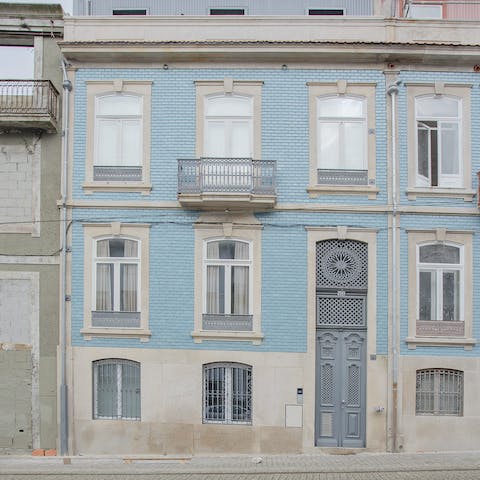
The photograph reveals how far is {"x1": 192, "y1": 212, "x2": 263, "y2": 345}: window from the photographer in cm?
1171

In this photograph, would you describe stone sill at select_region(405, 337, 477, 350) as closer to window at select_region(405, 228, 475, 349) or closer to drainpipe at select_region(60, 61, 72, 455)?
window at select_region(405, 228, 475, 349)

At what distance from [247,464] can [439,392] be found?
4.75 m

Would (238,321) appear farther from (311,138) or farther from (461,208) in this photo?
(461,208)

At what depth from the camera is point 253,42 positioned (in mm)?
11609

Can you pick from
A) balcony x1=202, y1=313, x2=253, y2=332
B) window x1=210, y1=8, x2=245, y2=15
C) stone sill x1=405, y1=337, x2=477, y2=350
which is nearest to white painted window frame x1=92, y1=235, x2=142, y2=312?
balcony x1=202, y1=313, x2=253, y2=332

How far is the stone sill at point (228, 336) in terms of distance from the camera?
457 inches

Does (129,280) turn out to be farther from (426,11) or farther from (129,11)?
(426,11)

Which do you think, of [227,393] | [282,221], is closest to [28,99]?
[282,221]

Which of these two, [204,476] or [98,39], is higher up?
[98,39]

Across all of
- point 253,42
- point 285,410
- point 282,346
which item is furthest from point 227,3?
point 285,410

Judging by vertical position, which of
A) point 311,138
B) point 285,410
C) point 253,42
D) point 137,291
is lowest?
point 285,410

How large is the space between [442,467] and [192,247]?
23.7ft

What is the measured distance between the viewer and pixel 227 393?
38.6 ft

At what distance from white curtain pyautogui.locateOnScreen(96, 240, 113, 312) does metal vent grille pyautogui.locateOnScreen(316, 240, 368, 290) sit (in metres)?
5.01
